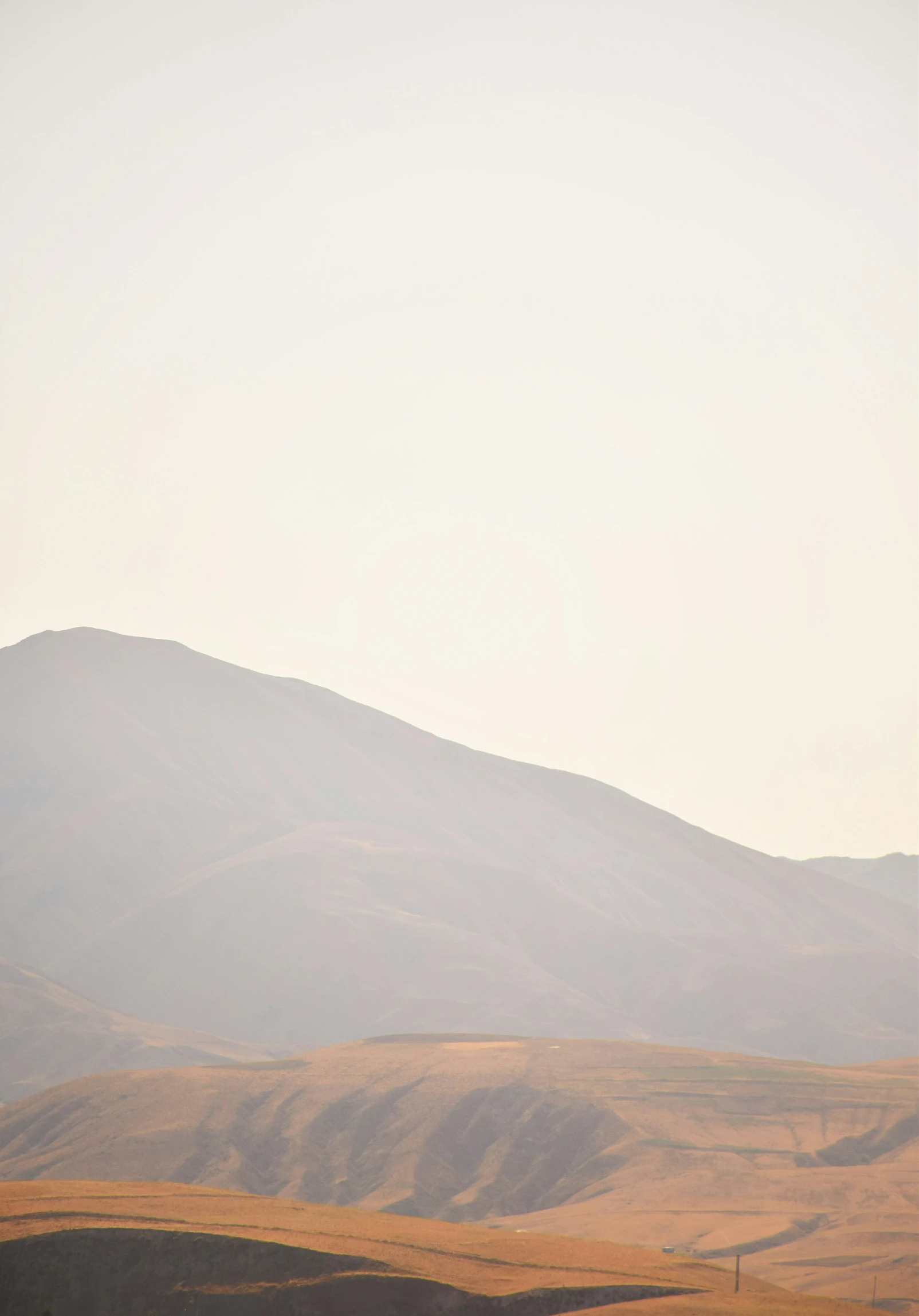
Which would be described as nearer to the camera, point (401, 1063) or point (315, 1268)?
point (315, 1268)

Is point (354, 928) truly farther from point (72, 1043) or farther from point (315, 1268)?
point (315, 1268)

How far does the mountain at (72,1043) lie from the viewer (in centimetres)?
10994

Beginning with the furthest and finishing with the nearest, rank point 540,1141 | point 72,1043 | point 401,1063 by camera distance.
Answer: point 72,1043
point 401,1063
point 540,1141

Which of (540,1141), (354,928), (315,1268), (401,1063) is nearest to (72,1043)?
(354,928)

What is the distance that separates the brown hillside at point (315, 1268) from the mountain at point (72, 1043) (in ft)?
246

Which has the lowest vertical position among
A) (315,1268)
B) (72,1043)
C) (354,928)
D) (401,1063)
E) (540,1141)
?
(72,1043)

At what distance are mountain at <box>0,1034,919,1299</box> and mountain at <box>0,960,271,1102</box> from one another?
31617 mm

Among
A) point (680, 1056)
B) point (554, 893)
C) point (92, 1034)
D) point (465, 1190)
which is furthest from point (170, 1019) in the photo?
point (465, 1190)

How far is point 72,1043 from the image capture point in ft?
374

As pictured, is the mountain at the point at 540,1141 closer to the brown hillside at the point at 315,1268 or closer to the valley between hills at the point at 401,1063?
the valley between hills at the point at 401,1063

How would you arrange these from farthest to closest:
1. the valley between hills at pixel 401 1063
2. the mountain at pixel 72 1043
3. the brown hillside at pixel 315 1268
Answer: the mountain at pixel 72 1043
the valley between hills at pixel 401 1063
the brown hillside at pixel 315 1268

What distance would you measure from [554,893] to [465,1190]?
344 feet

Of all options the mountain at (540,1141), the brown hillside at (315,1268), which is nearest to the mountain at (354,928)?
the mountain at (540,1141)

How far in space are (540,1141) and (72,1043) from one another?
58394 millimetres
